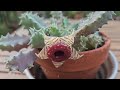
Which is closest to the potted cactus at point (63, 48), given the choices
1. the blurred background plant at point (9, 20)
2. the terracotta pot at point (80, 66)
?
the terracotta pot at point (80, 66)

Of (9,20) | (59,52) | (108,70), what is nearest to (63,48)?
(59,52)

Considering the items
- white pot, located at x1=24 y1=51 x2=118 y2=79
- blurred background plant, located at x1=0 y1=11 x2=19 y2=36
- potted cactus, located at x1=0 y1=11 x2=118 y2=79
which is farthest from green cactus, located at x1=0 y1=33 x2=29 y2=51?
blurred background plant, located at x1=0 y1=11 x2=19 y2=36

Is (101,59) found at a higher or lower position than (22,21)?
lower

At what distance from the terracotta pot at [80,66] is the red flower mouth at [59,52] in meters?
0.05

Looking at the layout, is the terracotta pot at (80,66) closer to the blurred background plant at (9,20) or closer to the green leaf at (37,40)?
the green leaf at (37,40)

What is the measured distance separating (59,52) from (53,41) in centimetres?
4

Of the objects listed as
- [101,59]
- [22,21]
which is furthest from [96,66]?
[22,21]

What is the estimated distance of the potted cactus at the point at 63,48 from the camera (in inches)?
28.7

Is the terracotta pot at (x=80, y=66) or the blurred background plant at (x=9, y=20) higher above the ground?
the terracotta pot at (x=80, y=66)

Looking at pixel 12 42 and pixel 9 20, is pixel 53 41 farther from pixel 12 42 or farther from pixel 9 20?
pixel 9 20

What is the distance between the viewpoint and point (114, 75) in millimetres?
870
